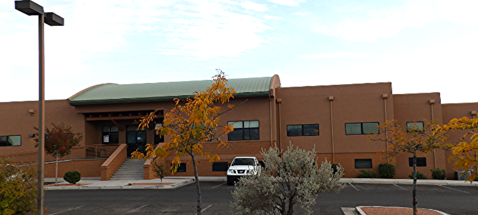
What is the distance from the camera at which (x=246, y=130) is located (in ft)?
98.8

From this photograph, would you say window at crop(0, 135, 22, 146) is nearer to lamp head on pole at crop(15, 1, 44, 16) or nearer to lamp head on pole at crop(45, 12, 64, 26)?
A: lamp head on pole at crop(45, 12, 64, 26)

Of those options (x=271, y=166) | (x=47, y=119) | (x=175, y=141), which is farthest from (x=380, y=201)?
(x=47, y=119)

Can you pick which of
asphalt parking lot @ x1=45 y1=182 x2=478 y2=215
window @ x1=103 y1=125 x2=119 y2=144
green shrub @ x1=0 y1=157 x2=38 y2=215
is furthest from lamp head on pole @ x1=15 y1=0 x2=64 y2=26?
window @ x1=103 y1=125 x2=119 y2=144

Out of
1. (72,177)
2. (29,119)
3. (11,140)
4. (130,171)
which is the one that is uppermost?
(29,119)

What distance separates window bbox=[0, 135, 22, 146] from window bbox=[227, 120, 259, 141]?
1720cm

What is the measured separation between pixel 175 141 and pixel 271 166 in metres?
2.37

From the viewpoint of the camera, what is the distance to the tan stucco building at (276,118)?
2894 centimetres

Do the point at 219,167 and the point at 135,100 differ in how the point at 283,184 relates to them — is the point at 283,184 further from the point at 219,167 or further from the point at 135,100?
the point at 135,100

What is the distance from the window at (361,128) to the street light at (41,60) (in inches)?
889

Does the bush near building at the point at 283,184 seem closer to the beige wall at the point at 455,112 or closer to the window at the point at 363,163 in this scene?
the window at the point at 363,163

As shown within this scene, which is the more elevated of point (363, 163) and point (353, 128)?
point (353, 128)

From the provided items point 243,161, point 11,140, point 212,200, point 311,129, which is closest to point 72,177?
point 243,161

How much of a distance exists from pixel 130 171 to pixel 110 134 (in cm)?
631

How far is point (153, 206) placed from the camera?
1540 centimetres
